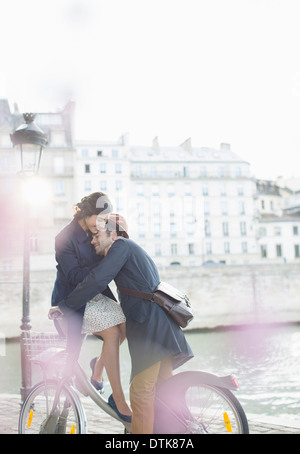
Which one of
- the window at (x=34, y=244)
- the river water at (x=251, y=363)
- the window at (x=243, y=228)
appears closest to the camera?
the river water at (x=251, y=363)

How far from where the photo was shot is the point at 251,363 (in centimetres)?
1742

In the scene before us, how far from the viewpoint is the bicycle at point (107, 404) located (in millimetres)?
2602

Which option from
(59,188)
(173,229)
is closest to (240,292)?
(173,229)

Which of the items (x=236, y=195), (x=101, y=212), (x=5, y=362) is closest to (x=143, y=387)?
(x=101, y=212)

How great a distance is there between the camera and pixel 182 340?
9.00 ft

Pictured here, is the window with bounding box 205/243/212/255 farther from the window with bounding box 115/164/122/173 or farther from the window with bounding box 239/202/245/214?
the window with bounding box 115/164/122/173

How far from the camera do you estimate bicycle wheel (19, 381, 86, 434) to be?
9.53ft

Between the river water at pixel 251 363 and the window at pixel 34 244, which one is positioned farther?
the window at pixel 34 244

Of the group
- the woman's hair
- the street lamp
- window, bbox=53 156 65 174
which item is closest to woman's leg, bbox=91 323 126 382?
the woman's hair

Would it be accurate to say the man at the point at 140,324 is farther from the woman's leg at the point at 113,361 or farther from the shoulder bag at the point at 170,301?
the woman's leg at the point at 113,361

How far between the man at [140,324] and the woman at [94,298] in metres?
0.11

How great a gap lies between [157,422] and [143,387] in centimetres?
20

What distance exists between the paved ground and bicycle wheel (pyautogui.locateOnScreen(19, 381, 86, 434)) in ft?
3.86

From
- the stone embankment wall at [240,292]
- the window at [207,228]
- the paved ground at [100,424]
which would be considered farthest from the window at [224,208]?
the paved ground at [100,424]
